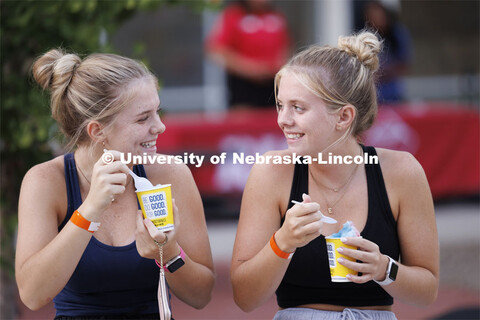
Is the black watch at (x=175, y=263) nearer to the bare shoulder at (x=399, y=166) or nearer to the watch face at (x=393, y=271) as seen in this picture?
the watch face at (x=393, y=271)

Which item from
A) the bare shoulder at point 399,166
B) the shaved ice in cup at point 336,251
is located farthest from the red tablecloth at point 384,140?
the shaved ice in cup at point 336,251

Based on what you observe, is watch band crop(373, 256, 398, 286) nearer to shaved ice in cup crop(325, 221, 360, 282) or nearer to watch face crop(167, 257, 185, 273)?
shaved ice in cup crop(325, 221, 360, 282)

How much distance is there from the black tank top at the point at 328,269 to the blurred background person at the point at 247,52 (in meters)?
5.38

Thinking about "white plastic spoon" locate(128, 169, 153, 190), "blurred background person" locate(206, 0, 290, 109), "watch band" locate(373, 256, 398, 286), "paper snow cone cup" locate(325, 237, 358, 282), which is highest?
"blurred background person" locate(206, 0, 290, 109)

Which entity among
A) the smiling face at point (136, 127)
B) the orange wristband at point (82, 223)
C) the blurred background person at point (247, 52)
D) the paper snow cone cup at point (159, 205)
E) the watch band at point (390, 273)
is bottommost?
the watch band at point (390, 273)

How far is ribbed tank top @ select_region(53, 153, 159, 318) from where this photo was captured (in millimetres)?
2648

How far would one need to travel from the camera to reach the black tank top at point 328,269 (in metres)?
2.71

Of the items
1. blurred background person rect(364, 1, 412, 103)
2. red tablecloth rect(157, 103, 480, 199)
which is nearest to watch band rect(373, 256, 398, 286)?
red tablecloth rect(157, 103, 480, 199)

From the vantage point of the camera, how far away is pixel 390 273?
251 centimetres

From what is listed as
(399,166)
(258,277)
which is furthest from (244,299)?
(399,166)

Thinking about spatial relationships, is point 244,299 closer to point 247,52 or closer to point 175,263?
point 175,263

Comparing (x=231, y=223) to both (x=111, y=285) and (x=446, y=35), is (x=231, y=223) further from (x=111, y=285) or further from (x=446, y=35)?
(x=446, y=35)

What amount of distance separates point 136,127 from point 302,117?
25.4 inches

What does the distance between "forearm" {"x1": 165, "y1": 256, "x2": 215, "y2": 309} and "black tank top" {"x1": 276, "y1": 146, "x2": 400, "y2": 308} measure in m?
0.32
